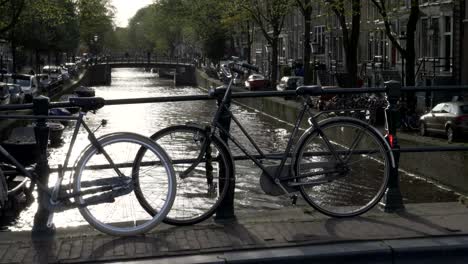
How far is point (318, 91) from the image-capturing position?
638cm

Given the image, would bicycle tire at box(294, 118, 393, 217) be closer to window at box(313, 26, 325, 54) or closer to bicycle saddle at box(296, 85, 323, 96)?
bicycle saddle at box(296, 85, 323, 96)

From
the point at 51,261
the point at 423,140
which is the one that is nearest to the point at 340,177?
the point at 51,261

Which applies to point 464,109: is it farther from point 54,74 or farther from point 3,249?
point 54,74

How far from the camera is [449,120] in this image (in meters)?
22.3

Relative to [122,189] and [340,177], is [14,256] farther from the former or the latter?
[340,177]

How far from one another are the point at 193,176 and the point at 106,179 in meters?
0.75

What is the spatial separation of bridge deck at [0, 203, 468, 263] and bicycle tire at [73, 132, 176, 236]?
0.40ft

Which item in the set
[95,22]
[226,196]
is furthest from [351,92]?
[95,22]

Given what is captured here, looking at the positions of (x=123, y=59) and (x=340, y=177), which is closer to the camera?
(x=340, y=177)

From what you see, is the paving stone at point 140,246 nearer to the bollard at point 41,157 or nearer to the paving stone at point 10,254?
the bollard at point 41,157

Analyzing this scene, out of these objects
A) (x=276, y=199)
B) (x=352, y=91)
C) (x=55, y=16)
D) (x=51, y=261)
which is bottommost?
(x=276, y=199)

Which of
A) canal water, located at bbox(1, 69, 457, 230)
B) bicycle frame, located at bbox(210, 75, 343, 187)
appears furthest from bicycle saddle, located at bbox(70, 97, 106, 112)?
canal water, located at bbox(1, 69, 457, 230)

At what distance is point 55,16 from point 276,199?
21.6 meters

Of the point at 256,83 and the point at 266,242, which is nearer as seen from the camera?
the point at 266,242
